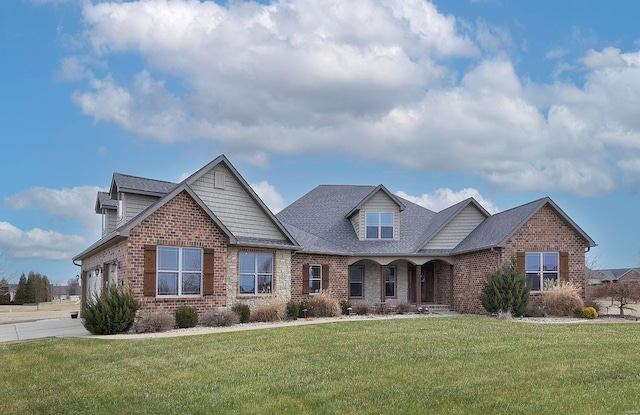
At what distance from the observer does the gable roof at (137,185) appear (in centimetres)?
2172

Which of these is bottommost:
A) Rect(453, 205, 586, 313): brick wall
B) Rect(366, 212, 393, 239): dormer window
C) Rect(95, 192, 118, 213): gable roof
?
Rect(453, 205, 586, 313): brick wall

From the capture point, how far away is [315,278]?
89.0ft

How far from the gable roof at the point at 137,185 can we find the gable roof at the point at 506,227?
44.1 ft

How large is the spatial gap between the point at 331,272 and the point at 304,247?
2234 mm

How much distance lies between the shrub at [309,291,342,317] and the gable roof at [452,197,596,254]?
681 centimetres

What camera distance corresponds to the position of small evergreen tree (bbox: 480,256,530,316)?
73.4 ft

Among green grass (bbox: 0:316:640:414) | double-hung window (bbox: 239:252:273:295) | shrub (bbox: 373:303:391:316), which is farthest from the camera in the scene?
shrub (bbox: 373:303:391:316)

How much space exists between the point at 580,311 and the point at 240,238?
43.7ft

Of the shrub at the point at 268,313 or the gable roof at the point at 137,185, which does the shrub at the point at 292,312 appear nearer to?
the shrub at the point at 268,313

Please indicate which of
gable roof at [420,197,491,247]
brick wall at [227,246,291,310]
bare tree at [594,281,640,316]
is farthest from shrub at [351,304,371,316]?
bare tree at [594,281,640,316]

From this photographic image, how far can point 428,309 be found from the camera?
27547 mm

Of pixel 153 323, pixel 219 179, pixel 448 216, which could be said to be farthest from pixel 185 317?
pixel 448 216

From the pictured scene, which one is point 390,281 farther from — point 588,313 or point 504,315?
point 588,313

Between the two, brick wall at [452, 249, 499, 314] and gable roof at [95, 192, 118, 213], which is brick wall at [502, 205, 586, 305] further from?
gable roof at [95, 192, 118, 213]
